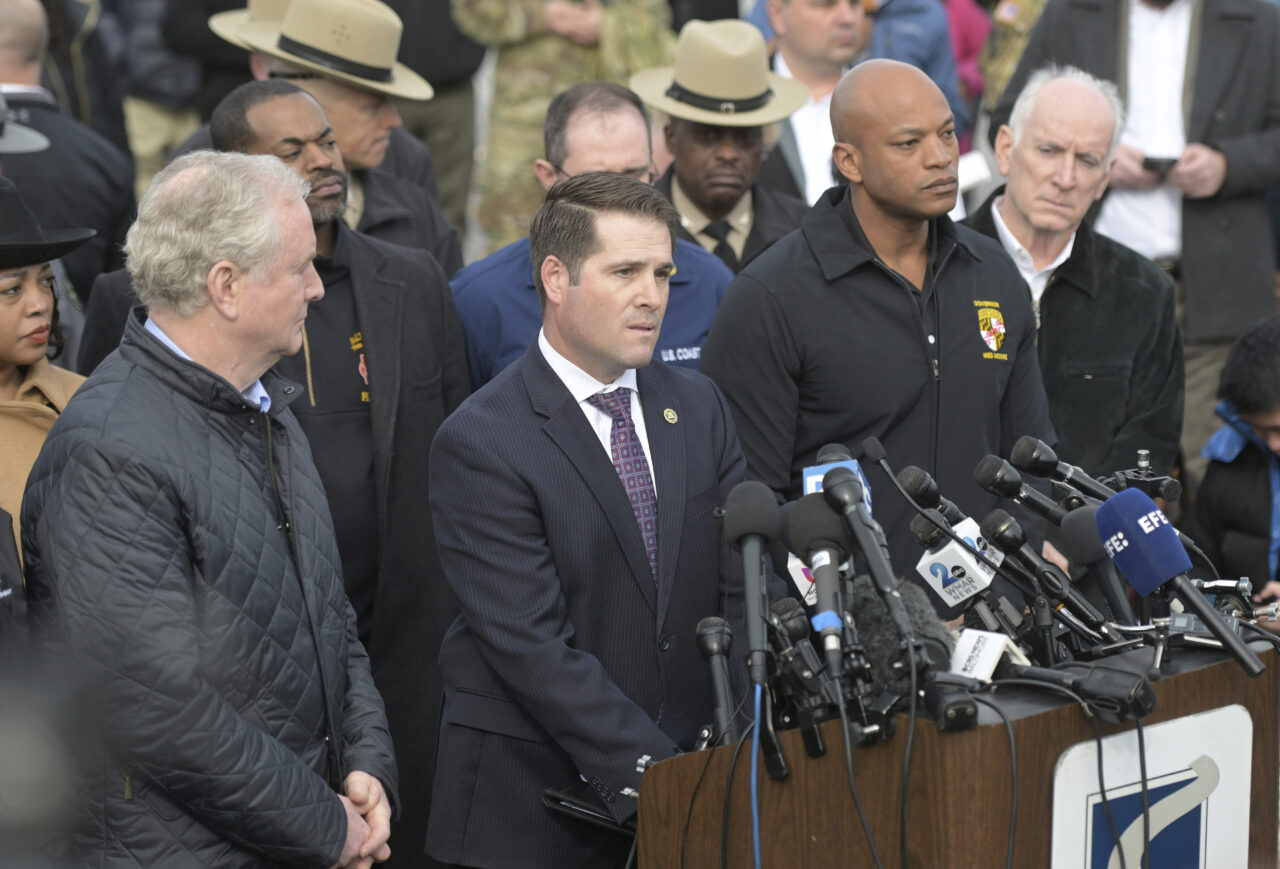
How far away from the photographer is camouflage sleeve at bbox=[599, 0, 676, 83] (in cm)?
867

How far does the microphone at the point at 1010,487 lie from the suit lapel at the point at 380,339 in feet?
7.10

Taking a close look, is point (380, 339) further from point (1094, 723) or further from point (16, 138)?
point (1094, 723)

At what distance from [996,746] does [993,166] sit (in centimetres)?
577

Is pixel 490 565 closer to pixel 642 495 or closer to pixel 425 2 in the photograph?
pixel 642 495

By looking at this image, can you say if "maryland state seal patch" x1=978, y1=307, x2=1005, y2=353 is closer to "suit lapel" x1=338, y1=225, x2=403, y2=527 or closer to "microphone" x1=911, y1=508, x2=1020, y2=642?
"microphone" x1=911, y1=508, x2=1020, y2=642

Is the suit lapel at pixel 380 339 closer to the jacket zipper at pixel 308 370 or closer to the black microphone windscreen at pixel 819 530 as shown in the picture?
the jacket zipper at pixel 308 370

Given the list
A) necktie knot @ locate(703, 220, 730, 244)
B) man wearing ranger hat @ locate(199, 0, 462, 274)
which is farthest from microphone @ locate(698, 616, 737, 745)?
necktie knot @ locate(703, 220, 730, 244)

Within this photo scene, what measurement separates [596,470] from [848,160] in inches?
59.6

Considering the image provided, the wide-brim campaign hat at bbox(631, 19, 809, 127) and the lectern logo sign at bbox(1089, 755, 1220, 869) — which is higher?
the lectern logo sign at bbox(1089, 755, 1220, 869)

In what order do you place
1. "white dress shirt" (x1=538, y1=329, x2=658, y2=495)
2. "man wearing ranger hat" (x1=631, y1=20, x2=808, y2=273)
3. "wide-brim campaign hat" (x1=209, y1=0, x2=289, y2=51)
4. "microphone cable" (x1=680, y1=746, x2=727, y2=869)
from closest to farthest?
"microphone cable" (x1=680, y1=746, x2=727, y2=869)
"white dress shirt" (x1=538, y1=329, x2=658, y2=495)
"man wearing ranger hat" (x1=631, y1=20, x2=808, y2=273)
"wide-brim campaign hat" (x1=209, y1=0, x2=289, y2=51)

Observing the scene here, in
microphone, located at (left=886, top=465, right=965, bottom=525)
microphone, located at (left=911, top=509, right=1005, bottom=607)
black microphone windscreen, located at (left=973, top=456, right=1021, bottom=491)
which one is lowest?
microphone, located at (left=911, top=509, right=1005, bottom=607)

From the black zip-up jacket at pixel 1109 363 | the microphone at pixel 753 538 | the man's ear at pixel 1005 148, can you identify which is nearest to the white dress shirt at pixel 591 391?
the microphone at pixel 753 538

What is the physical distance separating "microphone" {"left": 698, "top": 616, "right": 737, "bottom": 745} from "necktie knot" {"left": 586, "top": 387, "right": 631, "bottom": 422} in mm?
721

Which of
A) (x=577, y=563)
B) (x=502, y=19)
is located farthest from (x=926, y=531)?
(x=502, y=19)
